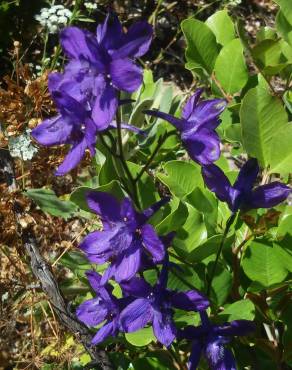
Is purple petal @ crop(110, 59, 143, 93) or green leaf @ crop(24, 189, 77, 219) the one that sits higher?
purple petal @ crop(110, 59, 143, 93)

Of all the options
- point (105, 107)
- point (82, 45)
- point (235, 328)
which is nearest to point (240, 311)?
point (235, 328)

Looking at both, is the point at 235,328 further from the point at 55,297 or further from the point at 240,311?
the point at 55,297

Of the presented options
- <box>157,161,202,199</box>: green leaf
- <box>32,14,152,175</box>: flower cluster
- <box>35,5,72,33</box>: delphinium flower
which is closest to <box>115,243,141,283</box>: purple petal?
<box>32,14,152,175</box>: flower cluster

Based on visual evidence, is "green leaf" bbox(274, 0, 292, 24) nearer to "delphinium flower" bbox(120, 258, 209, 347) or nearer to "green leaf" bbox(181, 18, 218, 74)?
"green leaf" bbox(181, 18, 218, 74)

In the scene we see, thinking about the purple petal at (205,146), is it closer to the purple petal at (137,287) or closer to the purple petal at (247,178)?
the purple petal at (247,178)

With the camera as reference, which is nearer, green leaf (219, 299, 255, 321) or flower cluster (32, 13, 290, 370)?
flower cluster (32, 13, 290, 370)
